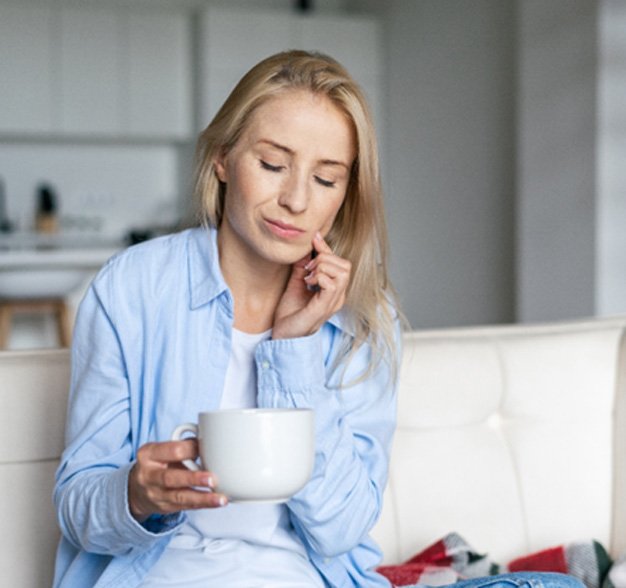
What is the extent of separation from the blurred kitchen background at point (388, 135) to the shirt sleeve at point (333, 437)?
3017mm

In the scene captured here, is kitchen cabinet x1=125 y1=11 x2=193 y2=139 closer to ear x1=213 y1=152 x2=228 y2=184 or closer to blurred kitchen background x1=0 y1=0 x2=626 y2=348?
blurred kitchen background x1=0 y1=0 x2=626 y2=348

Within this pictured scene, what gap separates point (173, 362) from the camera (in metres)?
1.12

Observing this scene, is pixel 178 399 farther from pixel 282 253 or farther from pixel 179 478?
pixel 179 478

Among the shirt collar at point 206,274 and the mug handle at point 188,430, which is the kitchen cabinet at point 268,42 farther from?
the mug handle at point 188,430

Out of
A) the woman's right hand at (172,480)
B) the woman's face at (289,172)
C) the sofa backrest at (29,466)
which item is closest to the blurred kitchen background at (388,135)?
the sofa backrest at (29,466)

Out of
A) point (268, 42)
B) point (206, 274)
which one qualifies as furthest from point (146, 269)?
point (268, 42)

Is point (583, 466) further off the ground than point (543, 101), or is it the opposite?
point (543, 101)

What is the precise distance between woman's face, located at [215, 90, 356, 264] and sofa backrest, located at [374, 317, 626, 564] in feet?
1.47

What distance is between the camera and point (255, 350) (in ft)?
3.65

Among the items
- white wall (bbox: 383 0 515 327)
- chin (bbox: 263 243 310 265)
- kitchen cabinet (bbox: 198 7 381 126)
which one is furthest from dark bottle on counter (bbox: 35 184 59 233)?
chin (bbox: 263 243 310 265)

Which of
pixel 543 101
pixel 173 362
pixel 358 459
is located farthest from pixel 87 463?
pixel 543 101

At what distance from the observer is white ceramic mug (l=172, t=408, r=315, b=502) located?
2.59 feet

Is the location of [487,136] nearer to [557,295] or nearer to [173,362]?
[557,295]

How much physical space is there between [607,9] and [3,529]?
3.31 meters
